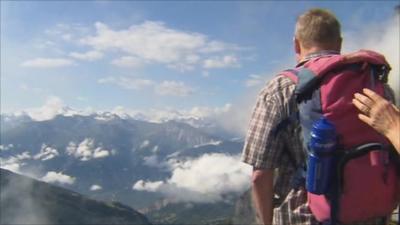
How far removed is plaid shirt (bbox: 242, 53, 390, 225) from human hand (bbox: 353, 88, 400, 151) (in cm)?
92

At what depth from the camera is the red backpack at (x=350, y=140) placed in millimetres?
5688

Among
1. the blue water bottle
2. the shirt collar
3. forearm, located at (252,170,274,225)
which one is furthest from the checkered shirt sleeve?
the blue water bottle

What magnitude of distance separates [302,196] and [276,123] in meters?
0.96

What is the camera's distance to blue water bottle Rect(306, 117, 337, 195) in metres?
5.61

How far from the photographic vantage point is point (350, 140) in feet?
18.9

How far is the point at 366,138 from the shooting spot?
5.81m

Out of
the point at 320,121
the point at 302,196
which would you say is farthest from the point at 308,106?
the point at 302,196

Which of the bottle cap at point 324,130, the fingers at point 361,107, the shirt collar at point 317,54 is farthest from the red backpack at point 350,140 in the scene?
the shirt collar at point 317,54

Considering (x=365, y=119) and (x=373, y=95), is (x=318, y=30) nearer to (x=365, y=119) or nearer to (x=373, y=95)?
(x=373, y=95)

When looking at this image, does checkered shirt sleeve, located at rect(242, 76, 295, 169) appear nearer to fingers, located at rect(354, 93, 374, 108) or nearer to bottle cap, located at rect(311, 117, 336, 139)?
bottle cap, located at rect(311, 117, 336, 139)

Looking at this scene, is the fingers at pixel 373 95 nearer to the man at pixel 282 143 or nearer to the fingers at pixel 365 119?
the fingers at pixel 365 119

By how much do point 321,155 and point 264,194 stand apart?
105 centimetres

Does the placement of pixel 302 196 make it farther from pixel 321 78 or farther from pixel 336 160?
pixel 321 78

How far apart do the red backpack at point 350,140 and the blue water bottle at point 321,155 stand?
95 mm
